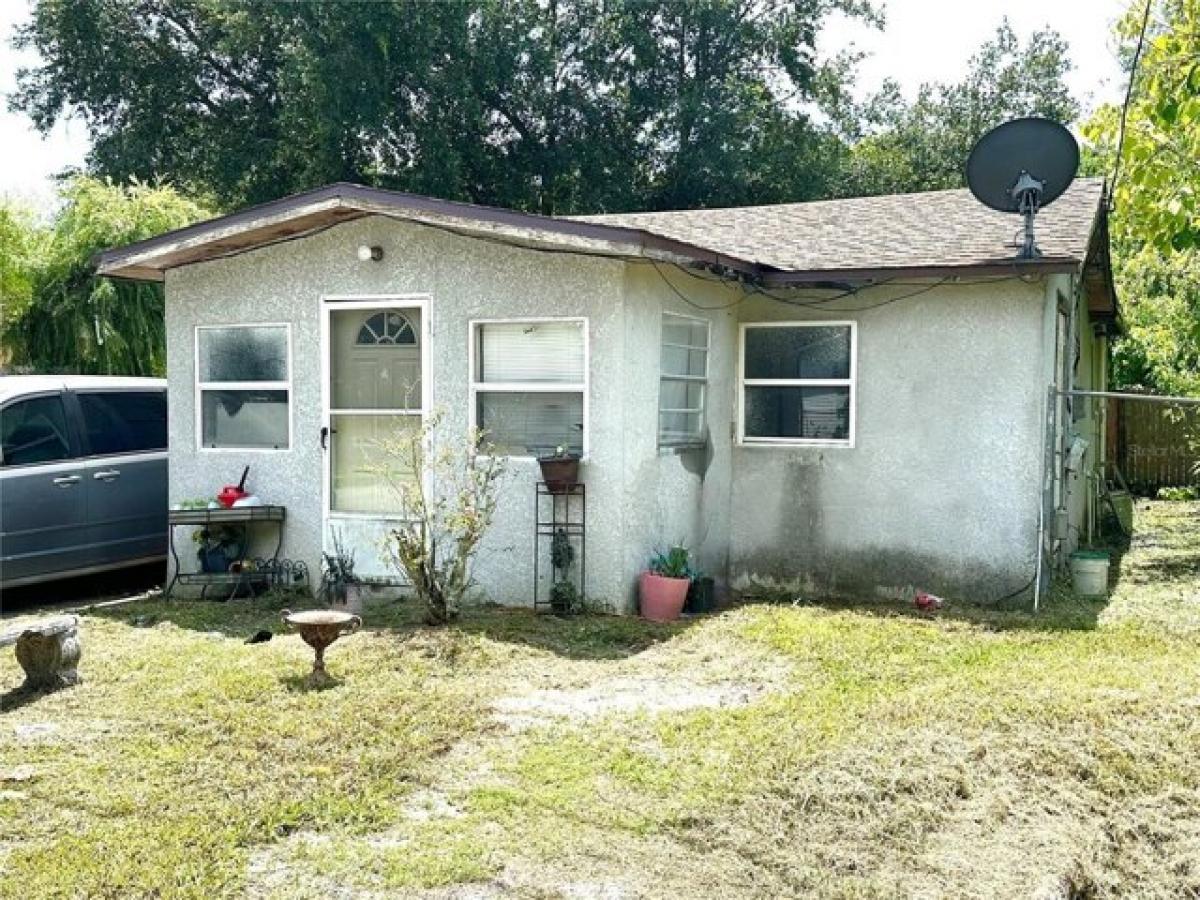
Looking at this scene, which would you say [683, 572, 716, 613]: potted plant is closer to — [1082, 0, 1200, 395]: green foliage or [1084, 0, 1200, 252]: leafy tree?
[1082, 0, 1200, 395]: green foliage

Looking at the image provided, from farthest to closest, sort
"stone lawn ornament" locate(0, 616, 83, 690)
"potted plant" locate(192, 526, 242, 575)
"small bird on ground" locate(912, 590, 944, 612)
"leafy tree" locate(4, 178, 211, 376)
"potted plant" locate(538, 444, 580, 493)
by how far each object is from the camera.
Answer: "leafy tree" locate(4, 178, 211, 376), "potted plant" locate(192, 526, 242, 575), "small bird on ground" locate(912, 590, 944, 612), "potted plant" locate(538, 444, 580, 493), "stone lawn ornament" locate(0, 616, 83, 690)

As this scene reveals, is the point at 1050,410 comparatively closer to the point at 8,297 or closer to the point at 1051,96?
the point at 8,297

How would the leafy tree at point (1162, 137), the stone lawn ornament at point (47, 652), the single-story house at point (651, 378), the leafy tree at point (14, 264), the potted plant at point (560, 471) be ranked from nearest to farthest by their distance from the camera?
the stone lawn ornament at point (47, 652) → the potted plant at point (560, 471) → the single-story house at point (651, 378) → the leafy tree at point (1162, 137) → the leafy tree at point (14, 264)

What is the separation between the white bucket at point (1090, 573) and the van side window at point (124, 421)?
27.3 ft

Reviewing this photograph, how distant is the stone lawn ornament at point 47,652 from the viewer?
20.7ft

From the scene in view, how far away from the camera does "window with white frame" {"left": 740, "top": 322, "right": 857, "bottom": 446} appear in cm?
984

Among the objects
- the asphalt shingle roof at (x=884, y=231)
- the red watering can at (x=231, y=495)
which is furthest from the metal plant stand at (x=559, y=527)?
the red watering can at (x=231, y=495)

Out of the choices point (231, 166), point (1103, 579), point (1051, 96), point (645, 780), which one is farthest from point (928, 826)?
point (1051, 96)

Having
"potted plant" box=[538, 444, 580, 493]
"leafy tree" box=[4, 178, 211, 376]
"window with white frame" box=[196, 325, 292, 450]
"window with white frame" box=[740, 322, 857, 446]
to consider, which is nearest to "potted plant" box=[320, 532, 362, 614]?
"window with white frame" box=[196, 325, 292, 450]

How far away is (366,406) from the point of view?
9.46 m

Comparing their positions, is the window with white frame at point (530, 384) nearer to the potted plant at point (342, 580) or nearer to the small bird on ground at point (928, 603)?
the potted plant at point (342, 580)

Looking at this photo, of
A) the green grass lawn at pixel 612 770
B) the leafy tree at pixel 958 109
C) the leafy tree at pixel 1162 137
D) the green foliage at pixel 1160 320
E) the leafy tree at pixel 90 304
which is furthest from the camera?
the leafy tree at pixel 958 109

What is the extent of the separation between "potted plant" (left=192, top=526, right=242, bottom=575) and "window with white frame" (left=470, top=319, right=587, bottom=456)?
98.5 inches

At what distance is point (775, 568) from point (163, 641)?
5137mm
